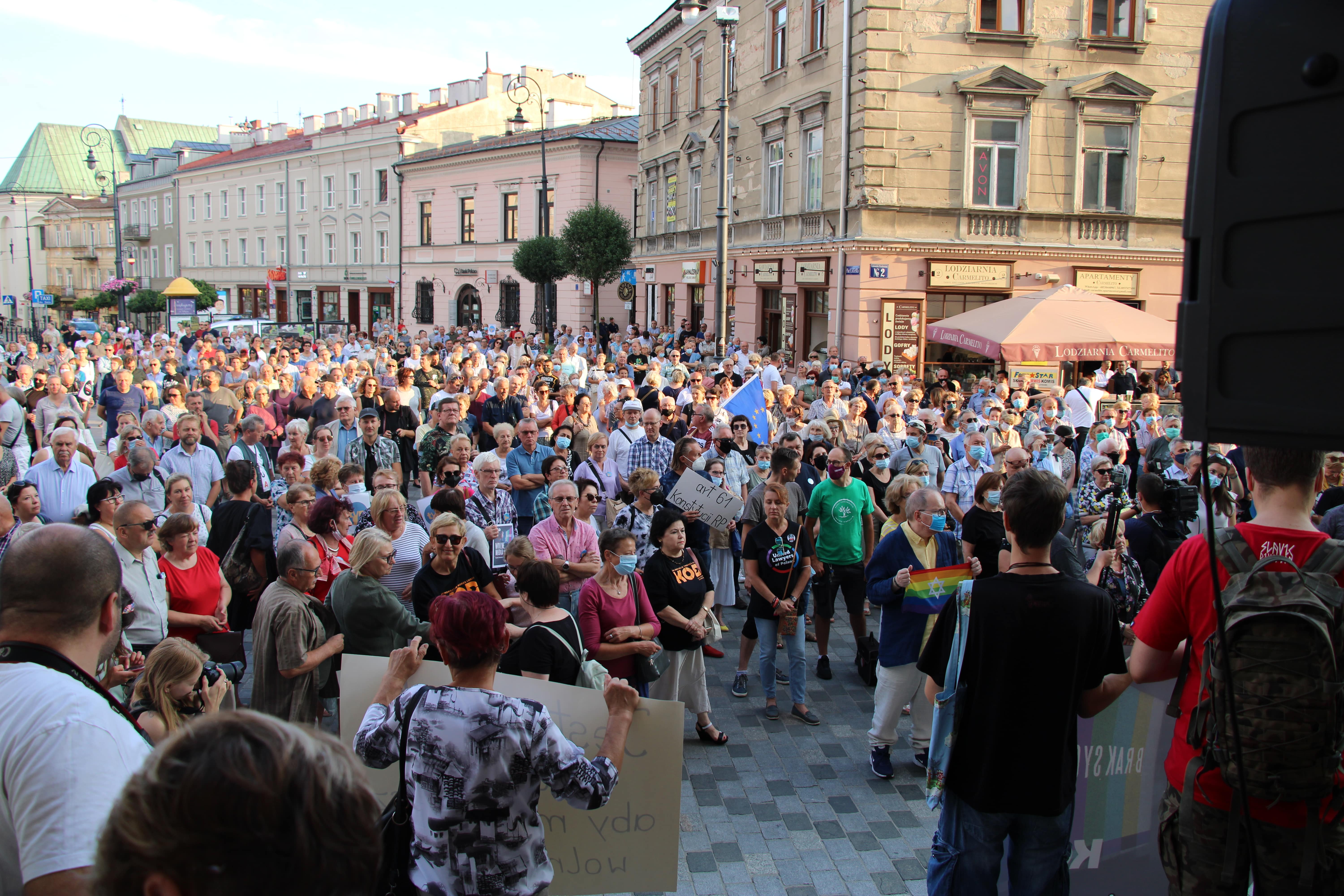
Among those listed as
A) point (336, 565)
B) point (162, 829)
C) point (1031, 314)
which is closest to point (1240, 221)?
point (162, 829)

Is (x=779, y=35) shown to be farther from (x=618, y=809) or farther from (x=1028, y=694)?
(x=1028, y=694)

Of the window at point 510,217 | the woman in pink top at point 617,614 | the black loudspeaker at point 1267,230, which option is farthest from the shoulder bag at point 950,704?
the window at point 510,217

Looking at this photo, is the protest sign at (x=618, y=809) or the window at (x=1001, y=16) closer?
the protest sign at (x=618, y=809)

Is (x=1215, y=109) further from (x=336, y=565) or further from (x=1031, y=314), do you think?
(x=1031, y=314)

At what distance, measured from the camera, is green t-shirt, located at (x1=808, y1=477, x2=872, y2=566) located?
7.06 metres

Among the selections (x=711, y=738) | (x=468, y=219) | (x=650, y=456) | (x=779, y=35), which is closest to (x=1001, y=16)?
(x=779, y=35)

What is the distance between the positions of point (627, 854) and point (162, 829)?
2.89m

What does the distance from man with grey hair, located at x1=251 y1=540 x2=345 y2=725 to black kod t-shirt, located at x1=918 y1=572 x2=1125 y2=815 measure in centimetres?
328

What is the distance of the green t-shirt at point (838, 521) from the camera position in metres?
7.06

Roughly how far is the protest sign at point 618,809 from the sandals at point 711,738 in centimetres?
211

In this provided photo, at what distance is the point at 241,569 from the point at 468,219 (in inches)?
1667

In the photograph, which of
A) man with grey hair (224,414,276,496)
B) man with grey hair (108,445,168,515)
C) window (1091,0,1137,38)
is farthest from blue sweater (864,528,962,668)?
window (1091,0,1137,38)

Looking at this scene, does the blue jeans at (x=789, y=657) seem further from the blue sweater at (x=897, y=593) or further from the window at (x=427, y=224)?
the window at (x=427, y=224)

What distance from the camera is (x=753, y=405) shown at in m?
Result: 11.3
